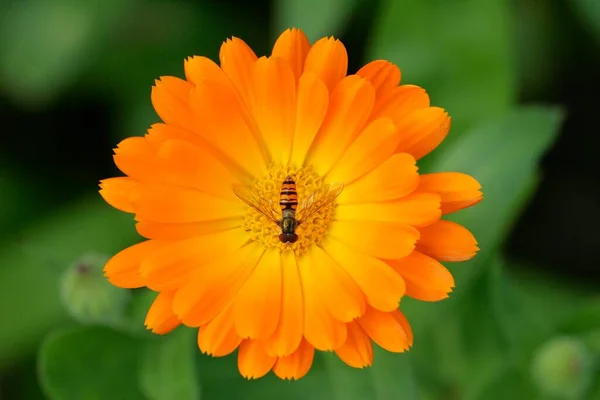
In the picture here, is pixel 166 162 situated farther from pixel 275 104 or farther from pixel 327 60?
pixel 327 60

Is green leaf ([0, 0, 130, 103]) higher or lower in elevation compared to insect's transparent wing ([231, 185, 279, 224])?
higher

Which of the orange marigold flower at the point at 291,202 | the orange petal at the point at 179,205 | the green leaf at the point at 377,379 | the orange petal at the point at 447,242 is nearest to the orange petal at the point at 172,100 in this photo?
the orange marigold flower at the point at 291,202

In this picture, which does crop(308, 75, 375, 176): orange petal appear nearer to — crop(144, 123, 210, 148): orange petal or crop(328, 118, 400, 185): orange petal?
crop(328, 118, 400, 185): orange petal

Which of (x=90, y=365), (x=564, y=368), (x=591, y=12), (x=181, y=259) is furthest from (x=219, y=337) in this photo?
(x=591, y=12)

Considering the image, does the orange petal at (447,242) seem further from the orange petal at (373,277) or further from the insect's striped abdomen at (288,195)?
the insect's striped abdomen at (288,195)

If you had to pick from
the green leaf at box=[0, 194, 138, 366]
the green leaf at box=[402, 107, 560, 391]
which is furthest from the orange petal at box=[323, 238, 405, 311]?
the green leaf at box=[0, 194, 138, 366]
